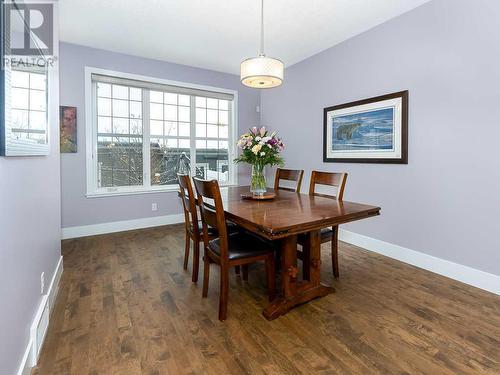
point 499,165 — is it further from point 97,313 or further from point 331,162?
point 97,313

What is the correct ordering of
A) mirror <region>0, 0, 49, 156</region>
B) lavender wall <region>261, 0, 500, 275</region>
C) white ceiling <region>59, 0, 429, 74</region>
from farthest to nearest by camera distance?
white ceiling <region>59, 0, 429, 74</region> < lavender wall <region>261, 0, 500, 275</region> < mirror <region>0, 0, 49, 156</region>

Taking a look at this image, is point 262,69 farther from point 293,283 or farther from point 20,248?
point 20,248

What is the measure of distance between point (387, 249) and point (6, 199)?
3334 millimetres

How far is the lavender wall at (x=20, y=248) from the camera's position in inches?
43.6

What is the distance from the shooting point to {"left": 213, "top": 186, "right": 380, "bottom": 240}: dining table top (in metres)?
1.52

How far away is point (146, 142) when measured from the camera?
168 inches

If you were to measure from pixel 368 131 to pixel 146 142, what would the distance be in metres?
3.21

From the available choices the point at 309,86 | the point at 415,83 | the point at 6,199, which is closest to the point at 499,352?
the point at 415,83

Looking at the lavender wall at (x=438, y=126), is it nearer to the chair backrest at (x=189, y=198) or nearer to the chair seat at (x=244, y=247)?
the chair seat at (x=244, y=247)

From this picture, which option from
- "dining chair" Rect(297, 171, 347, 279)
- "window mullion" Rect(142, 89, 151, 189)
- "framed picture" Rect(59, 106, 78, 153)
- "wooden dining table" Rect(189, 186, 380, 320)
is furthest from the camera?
"window mullion" Rect(142, 89, 151, 189)

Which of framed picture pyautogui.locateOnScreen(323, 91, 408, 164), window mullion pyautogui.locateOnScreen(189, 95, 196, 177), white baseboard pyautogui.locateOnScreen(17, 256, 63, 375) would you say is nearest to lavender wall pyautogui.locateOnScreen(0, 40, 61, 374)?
white baseboard pyautogui.locateOnScreen(17, 256, 63, 375)

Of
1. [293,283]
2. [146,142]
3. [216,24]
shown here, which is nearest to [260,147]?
[293,283]

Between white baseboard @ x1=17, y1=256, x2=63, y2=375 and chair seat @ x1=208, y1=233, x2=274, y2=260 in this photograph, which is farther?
chair seat @ x1=208, y1=233, x2=274, y2=260

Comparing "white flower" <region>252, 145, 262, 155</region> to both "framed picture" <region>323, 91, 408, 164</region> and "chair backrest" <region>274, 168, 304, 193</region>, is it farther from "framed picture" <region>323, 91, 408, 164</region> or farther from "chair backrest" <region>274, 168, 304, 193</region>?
"framed picture" <region>323, 91, 408, 164</region>
